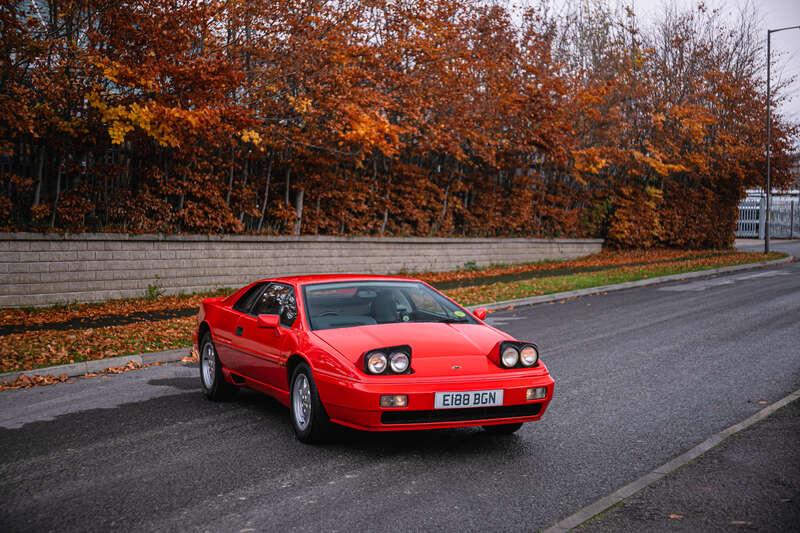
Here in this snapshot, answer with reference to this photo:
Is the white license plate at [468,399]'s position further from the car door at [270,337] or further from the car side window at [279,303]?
the car side window at [279,303]

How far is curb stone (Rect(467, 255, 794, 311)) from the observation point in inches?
701

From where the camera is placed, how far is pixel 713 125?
117 ft

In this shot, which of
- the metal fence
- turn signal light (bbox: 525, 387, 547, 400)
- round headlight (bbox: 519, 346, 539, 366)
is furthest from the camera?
the metal fence

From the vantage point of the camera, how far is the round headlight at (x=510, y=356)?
638 centimetres

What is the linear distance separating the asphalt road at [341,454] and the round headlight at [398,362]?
2.17 feet

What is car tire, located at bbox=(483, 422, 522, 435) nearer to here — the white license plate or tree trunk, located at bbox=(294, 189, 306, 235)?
the white license plate

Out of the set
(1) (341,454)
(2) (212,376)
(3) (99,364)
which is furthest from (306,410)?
(3) (99,364)

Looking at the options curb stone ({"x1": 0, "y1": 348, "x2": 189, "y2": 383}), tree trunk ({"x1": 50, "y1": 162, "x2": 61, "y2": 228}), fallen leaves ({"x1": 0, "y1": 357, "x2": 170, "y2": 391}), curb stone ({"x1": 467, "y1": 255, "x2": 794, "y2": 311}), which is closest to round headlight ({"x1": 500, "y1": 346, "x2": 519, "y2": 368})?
fallen leaves ({"x1": 0, "y1": 357, "x2": 170, "y2": 391})

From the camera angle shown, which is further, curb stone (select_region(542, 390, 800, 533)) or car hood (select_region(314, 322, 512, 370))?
car hood (select_region(314, 322, 512, 370))

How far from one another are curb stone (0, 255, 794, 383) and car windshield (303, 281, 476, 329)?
14.6 feet

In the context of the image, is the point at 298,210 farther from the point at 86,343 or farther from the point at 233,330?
the point at 233,330

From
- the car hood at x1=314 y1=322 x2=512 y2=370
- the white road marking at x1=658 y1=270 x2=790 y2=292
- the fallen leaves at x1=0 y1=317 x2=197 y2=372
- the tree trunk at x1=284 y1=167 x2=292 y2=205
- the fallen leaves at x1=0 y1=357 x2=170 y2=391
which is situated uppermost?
the tree trunk at x1=284 y1=167 x2=292 y2=205

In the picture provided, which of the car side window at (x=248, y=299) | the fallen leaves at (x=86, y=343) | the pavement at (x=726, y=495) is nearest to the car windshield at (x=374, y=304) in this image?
the car side window at (x=248, y=299)

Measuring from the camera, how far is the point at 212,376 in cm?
859
